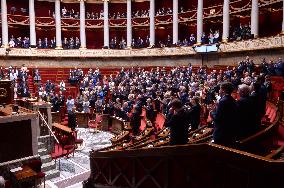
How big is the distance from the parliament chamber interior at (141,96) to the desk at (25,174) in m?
0.03

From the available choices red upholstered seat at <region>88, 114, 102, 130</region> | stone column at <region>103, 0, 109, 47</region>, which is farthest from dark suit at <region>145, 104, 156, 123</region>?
stone column at <region>103, 0, 109, 47</region>

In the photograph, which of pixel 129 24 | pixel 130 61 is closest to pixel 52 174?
pixel 130 61

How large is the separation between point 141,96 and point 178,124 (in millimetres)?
9353

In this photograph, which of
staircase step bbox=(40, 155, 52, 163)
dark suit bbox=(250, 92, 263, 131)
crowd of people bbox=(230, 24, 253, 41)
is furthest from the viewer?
crowd of people bbox=(230, 24, 253, 41)

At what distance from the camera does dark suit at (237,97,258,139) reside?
185 inches

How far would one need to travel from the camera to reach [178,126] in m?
4.79

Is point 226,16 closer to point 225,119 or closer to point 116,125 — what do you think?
point 116,125

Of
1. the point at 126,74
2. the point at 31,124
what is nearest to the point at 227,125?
the point at 31,124

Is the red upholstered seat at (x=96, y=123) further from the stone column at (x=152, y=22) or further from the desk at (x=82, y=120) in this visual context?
the stone column at (x=152, y=22)

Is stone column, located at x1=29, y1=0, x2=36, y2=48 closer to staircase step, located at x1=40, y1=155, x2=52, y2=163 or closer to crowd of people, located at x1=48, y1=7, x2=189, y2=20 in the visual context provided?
crowd of people, located at x1=48, y1=7, x2=189, y2=20

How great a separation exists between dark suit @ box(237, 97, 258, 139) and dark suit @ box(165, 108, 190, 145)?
807 mm

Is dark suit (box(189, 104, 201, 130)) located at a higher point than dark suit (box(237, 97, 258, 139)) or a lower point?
lower

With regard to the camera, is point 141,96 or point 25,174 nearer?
point 25,174

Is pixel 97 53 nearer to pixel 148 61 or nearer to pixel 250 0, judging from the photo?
pixel 148 61
